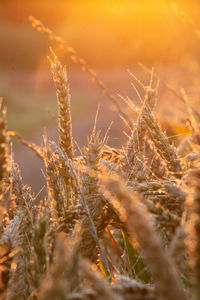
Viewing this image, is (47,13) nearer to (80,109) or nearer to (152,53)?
(152,53)

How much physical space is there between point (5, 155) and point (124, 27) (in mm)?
16711

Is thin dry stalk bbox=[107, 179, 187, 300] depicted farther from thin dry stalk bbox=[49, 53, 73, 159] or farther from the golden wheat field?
thin dry stalk bbox=[49, 53, 73, 159]

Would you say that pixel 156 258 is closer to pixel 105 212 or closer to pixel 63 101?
pixel 105 212

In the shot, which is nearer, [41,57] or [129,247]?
[129,247]

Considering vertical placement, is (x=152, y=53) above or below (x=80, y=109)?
above

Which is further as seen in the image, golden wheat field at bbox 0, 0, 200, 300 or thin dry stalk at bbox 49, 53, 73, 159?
thin dry stalk at bbox 49, 53, 73, 159

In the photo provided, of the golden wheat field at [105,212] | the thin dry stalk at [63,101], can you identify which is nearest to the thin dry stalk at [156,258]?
the golden wheat field at [105,212]

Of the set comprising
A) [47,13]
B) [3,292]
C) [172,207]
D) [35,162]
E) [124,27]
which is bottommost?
[3,292]

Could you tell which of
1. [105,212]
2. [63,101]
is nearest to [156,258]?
[105,212]

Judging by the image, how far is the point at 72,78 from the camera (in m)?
16.6

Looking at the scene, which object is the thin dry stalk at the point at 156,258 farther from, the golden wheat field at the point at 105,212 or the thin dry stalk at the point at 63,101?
the thin dry stalk at the point at 63,101

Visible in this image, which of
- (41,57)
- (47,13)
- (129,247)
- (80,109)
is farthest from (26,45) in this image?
(129,247)

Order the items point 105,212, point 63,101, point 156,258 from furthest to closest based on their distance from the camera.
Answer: point 63,101
point 105,212
point 156,258

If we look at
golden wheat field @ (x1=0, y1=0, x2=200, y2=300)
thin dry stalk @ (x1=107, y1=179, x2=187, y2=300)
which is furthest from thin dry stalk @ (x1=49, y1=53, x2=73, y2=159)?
thin dry stalk @ (x1=107, y1=179, x2=187, y2=300)
